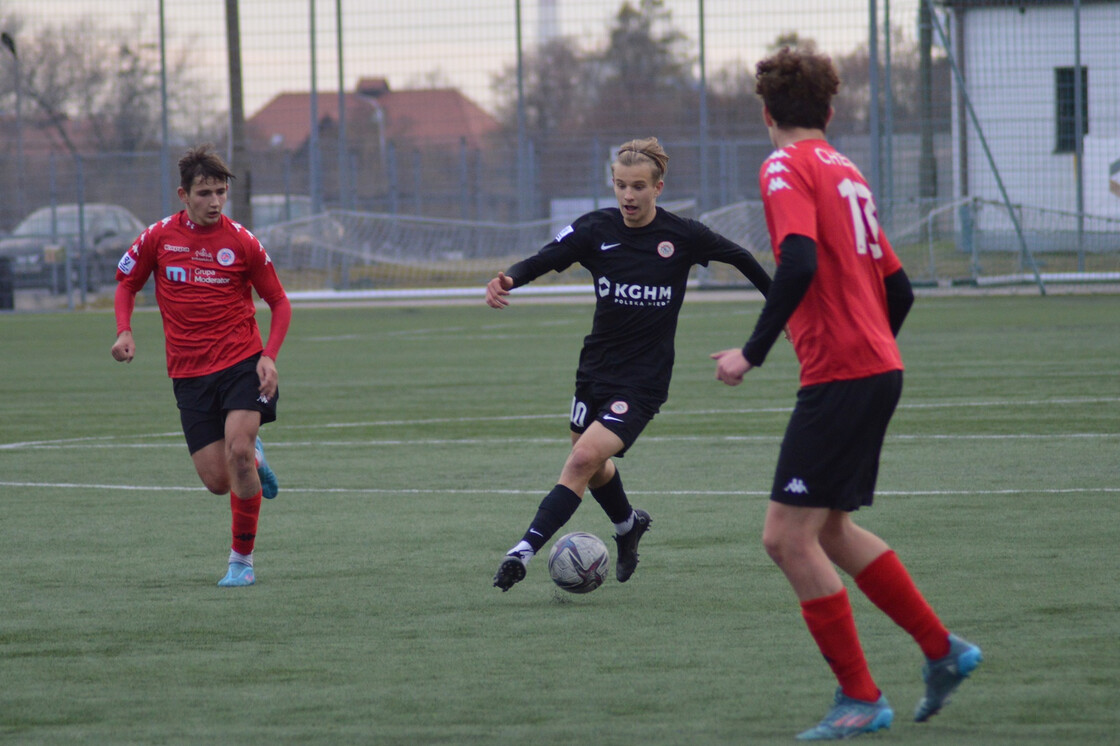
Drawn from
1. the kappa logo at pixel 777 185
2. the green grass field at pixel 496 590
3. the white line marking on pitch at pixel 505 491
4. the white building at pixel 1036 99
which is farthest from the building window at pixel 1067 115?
the kappa logo at pixel 777 185

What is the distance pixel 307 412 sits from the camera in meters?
12.1

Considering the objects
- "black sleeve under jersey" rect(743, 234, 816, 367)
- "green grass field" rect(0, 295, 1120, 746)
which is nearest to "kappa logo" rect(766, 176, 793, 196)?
"black sleeve under jersey" rect(743, 234, 816, 367)

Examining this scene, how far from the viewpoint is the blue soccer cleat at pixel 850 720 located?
148 inches

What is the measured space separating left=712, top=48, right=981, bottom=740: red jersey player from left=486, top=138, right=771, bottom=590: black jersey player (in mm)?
1839

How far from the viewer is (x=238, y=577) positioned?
19.5 ft

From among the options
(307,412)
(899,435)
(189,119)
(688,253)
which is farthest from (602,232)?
(189,119)

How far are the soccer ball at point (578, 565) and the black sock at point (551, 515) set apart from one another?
87 mm

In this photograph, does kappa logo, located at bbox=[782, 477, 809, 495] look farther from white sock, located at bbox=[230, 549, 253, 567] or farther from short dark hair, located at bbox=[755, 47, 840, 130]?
white sock, located at bbox=[230, 549, 253, 567]

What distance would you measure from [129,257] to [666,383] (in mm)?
2460

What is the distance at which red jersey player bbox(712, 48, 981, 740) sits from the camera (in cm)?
379

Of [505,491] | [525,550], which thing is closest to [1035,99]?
[505,491]

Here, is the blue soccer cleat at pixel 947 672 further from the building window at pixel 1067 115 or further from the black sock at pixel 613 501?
the building window at pixel 1067 115

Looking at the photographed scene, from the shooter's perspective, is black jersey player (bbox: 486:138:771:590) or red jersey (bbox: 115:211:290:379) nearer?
black jersey player (bbox: 486:138:771:590)

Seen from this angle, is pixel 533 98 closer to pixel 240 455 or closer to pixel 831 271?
pixel 240 455
